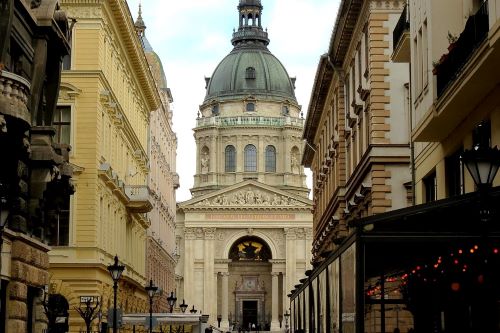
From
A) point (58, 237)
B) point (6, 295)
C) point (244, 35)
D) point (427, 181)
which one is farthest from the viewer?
point (244, 35)

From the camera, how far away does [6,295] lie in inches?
910

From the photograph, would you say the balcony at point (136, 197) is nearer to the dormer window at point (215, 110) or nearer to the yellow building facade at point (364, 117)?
the yellow building facade at point (364, 117)

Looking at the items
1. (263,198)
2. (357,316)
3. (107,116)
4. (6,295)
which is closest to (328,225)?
(107,116)

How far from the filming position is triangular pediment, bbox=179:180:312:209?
138750 millimetres

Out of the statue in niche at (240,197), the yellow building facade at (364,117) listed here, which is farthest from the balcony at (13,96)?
the statue in niche at (240,197)

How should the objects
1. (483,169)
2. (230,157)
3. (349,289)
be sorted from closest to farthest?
(483,169), (349,289), (230,157)

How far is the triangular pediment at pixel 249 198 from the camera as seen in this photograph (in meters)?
139

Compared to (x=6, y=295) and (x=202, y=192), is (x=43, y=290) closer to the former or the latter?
(x=6, y=295)

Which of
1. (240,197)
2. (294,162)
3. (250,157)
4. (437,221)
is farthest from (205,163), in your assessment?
(437,221)

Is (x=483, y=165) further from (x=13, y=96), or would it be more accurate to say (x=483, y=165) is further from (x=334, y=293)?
(x=13, y=96)

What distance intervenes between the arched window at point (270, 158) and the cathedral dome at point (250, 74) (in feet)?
22.0

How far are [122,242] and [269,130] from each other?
320 ft

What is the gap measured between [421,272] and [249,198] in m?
119

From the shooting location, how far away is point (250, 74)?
156 metres
